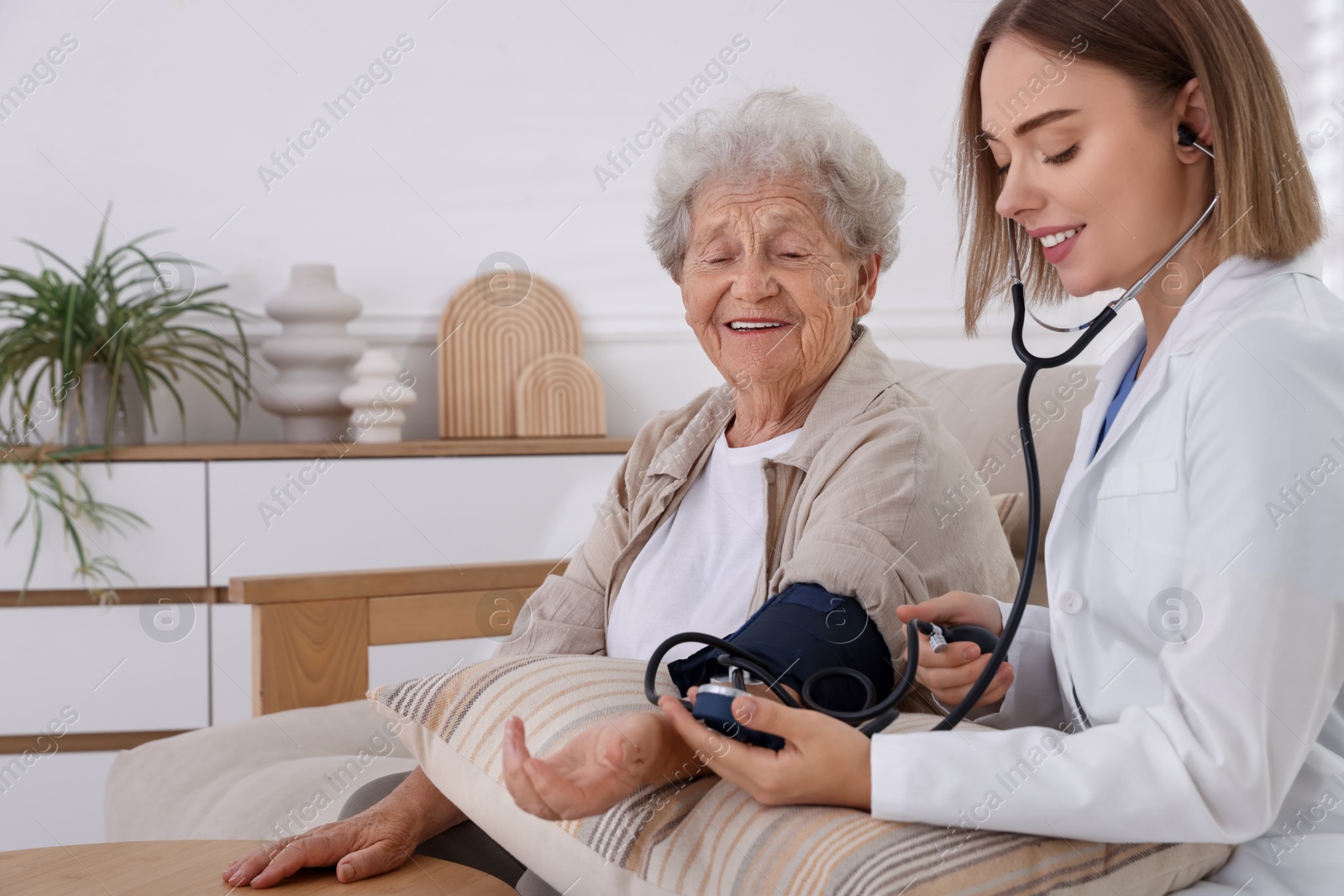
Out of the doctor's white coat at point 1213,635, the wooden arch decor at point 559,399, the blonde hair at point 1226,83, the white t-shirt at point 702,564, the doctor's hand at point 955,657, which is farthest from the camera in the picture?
→ the wooden arch decor at point 559,399

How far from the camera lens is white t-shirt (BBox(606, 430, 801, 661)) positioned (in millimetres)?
1197

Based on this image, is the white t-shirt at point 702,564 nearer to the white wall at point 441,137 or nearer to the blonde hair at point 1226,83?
the blonde hair at point 1226,83

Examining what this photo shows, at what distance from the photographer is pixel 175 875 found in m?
0.98

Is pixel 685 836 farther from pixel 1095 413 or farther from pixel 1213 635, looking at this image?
pixel 1095 413

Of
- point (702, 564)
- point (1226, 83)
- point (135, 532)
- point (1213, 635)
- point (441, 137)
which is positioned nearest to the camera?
point (1213, 635)

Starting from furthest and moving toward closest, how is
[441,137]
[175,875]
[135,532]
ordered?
1. [441,137]
2. [135,532]
3. [175,875]

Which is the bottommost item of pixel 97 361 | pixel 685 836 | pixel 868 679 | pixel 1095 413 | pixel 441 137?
pixel 685 836

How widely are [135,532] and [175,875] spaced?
1441 mm

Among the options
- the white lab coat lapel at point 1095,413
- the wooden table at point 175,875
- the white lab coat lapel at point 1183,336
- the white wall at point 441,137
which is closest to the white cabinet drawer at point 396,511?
the white wall at point 441,137

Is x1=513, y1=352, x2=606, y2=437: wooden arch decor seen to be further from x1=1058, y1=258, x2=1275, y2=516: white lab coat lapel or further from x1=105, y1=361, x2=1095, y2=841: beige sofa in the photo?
x1=1058, y1=258, x2=1275, y2=516: white lab coat lapel

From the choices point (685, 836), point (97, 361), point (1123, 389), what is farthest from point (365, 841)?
point (97, 361)

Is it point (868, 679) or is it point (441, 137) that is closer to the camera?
point (868, 679)

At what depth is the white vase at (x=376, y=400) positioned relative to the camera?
2.47 meters

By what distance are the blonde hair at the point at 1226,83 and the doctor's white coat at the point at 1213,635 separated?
34 mm
